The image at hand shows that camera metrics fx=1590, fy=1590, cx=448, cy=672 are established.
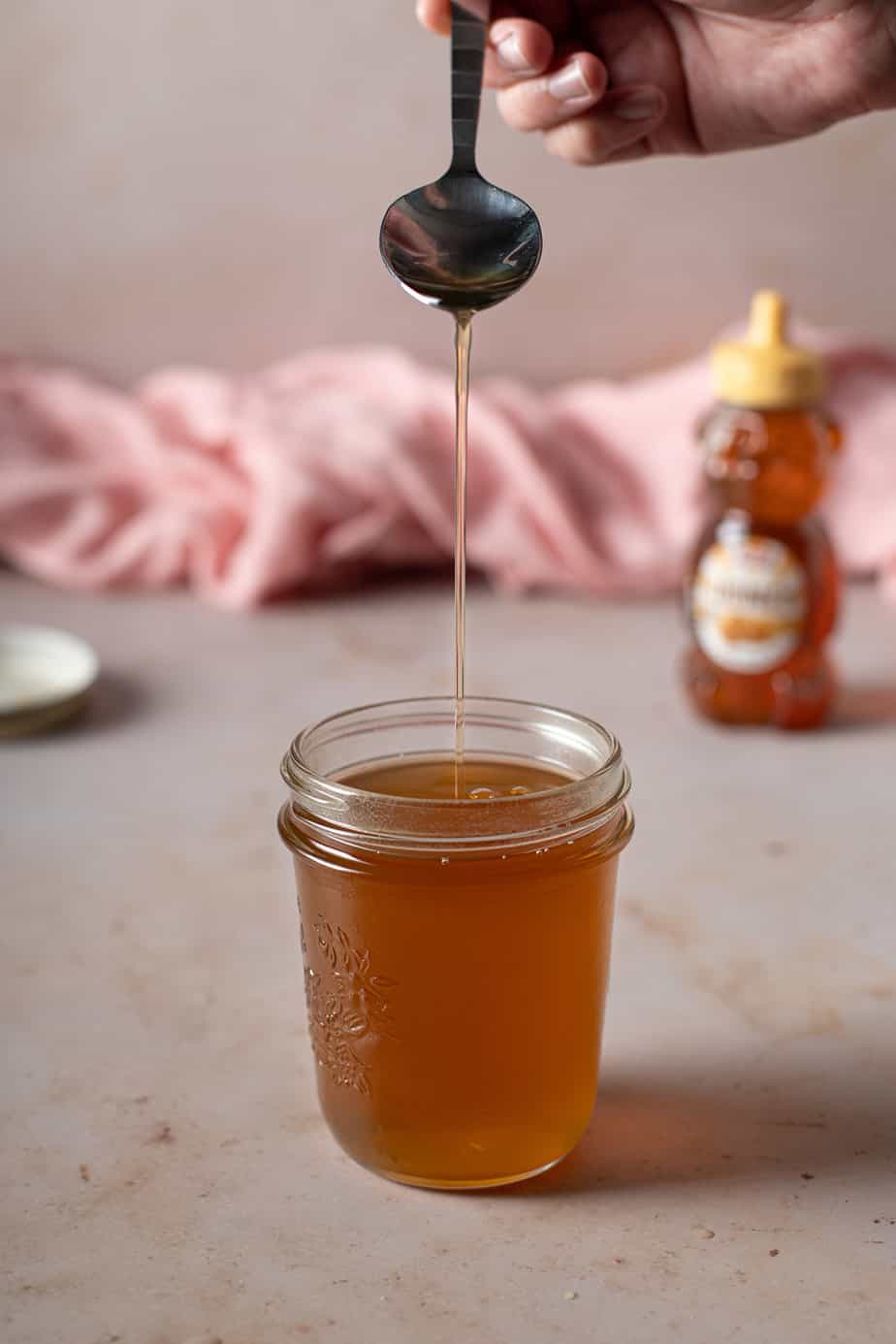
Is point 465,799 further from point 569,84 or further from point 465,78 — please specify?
point 569,84

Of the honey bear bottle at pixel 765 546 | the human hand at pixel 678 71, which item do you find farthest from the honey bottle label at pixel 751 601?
the human hand at pixel 678 71

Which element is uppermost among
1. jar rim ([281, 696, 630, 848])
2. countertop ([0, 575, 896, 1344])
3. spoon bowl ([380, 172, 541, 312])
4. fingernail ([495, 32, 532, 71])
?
fingernail ([495, 32, 532, 71])

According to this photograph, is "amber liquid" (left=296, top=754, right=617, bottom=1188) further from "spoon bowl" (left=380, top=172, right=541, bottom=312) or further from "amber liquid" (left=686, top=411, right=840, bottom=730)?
"amber liquid" (left=686, top=411, right=840, bottom=730)

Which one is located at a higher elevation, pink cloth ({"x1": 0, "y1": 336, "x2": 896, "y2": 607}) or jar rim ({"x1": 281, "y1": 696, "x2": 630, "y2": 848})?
jar rim ({"x1": 281, "y1": 696, "x2": 630, "y2": 848})

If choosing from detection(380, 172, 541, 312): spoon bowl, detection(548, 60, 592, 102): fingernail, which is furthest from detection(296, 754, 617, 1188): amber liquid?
detection(548, 60, 592, 102): fingernail

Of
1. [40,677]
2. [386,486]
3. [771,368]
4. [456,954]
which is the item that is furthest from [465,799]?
[386,486]

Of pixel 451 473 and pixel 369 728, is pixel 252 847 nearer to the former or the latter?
pixel 369 728

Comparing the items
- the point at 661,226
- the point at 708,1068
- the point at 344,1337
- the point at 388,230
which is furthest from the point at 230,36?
the point at 344,1337

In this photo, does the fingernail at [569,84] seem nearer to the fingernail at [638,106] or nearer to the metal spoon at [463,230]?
the fingernail at [638,106]
